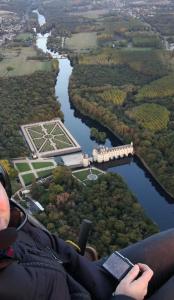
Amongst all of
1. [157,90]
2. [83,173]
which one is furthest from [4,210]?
[157,90]

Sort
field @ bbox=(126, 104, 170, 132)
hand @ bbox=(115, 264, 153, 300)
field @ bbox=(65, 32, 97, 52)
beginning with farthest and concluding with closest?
field @ bbox=(65, 32, 97, 52) < field @ bbox=(126, 104, 170, 132) < hand @ bbox=(115, 264, 153, 300)

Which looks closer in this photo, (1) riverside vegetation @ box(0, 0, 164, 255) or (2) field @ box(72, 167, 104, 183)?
(1) riverside vegetation @ box(0, 0, 164, 255)

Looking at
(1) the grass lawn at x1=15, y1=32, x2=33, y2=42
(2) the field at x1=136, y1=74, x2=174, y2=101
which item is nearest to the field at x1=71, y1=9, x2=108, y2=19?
(1) the grass lawn at x1=15, y1=32, x2=33, y2=42

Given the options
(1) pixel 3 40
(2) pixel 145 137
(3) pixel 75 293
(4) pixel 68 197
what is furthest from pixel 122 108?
(1) pixel 3 40

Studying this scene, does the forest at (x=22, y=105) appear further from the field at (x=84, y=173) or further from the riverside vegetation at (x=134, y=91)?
the field at (x=84, y=173)

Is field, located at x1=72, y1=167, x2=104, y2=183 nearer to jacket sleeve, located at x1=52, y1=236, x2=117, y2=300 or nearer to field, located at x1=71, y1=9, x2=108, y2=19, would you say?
jacket sleeve, located at x1=52, y1=236, x2=117, y2=300

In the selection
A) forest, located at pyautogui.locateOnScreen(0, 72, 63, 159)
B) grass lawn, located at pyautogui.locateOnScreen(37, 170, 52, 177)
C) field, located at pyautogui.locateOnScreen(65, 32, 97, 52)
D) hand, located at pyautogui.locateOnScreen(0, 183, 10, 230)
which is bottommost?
field, located at pyautogui.locateOnScreen(65, 32, 97, 52)

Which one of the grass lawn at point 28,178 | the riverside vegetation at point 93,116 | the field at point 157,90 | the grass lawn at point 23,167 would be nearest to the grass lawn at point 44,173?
the grass lawn at point 28,178
